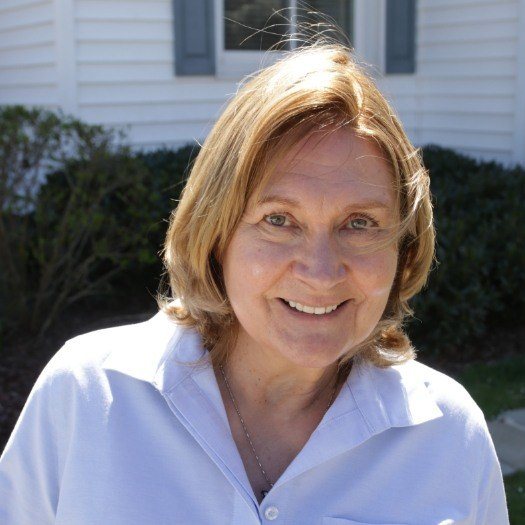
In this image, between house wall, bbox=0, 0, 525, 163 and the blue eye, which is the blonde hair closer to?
the blue eye

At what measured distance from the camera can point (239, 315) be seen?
181 centimetres

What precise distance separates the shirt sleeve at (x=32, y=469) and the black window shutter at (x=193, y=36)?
211 inches

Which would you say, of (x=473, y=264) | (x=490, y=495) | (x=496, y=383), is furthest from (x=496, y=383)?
(x=490, y=495)

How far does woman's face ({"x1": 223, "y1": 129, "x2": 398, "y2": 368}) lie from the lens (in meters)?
Result: 1.70

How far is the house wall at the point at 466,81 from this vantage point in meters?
7.39

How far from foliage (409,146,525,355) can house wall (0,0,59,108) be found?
10.8ft

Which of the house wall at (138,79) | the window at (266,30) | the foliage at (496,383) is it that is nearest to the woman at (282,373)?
the foliage at (496,383)

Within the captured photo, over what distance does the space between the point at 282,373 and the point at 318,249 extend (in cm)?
35

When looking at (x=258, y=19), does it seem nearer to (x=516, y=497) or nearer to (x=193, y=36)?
(x=193, y=36)

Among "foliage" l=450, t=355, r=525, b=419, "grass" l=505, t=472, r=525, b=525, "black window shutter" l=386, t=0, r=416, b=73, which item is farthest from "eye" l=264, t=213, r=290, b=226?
"black window shutter" l=386, t=0, r=416, b=73

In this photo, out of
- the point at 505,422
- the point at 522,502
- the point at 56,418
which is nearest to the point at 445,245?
the point at 505,422

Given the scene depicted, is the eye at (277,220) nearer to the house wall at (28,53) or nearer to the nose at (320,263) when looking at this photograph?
the nose at (320,263)

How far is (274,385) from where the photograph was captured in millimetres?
1912

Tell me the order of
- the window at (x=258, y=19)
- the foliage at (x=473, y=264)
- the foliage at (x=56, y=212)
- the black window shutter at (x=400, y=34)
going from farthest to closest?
the black window shutter at (x=400, y=34), the window at (x=258, y=19), the foliage at (x=473, y=264), the foliage at (x=56, y=212)
